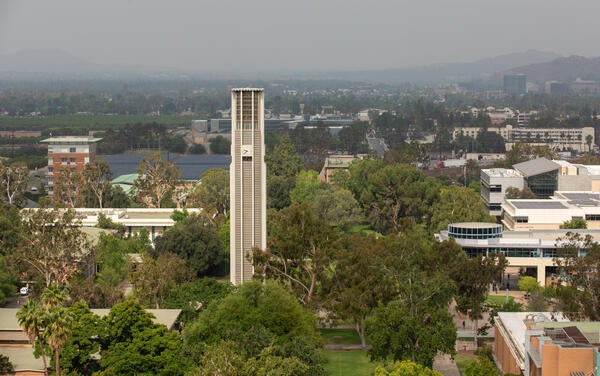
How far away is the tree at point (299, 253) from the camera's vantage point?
104 feet

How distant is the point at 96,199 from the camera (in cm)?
5409

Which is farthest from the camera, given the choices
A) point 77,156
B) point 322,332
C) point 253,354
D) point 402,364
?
point 77,156

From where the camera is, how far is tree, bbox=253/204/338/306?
3172cm

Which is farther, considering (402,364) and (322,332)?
(322,332)

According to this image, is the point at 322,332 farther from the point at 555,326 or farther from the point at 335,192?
the point at 335,192

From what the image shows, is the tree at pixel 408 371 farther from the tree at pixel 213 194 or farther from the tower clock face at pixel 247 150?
the tree at pixel 213 194

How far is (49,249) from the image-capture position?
1362 inches

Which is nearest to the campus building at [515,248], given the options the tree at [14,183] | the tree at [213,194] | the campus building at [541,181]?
the campus building at [541,181]

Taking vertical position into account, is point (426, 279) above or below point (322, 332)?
above

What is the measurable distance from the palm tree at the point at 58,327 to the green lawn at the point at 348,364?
7470 millimetres

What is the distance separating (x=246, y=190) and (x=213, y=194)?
56.0 ft

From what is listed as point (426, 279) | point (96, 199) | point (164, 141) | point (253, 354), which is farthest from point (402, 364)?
point (164, 141)

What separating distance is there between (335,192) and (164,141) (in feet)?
198

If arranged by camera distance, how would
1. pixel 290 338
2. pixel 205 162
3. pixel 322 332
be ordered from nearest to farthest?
pixel 290 338, pixel 322 332, pixel 205 162
